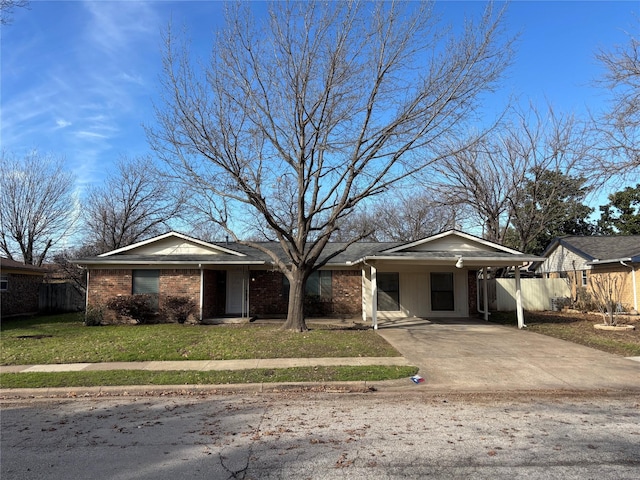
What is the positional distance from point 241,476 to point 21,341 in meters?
11.8

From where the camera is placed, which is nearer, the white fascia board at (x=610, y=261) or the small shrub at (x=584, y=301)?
the white fascia board at (x=610, y=261)

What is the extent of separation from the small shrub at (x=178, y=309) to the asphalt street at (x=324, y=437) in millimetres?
9860

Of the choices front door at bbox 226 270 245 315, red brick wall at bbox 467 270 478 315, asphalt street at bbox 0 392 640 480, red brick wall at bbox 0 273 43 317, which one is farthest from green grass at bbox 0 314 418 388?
red brick wall at bbox 467 270 478 315

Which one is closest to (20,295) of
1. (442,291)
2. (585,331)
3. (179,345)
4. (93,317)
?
(93,317)

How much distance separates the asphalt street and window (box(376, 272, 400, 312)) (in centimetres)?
1207

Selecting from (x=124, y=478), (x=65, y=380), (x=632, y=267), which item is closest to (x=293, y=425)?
(x=124, y=478)

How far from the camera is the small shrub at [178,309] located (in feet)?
58.0

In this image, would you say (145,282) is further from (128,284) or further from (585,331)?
(585,331)

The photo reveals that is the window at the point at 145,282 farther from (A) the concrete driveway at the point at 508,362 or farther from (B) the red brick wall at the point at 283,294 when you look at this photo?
(A) the concrete driveway at the point at 508,362

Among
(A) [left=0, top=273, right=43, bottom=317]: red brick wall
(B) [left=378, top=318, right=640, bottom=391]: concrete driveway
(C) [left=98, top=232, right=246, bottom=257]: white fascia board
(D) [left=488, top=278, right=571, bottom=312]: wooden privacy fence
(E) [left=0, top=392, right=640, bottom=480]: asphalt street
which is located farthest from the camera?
(D) [left=488, top=278, right=571, bottom=312]: wooden privacy fence

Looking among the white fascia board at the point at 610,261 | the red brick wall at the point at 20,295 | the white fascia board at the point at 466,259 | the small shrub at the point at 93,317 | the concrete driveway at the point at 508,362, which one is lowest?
the concrete driveway at the point at 508,362

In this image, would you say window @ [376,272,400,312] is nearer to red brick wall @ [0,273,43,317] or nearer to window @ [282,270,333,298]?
window @ [282,270,333,298]

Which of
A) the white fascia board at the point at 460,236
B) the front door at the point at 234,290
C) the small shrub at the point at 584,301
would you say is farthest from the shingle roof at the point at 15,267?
the small shrub at the point at 584,301

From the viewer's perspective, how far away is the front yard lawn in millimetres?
12062
